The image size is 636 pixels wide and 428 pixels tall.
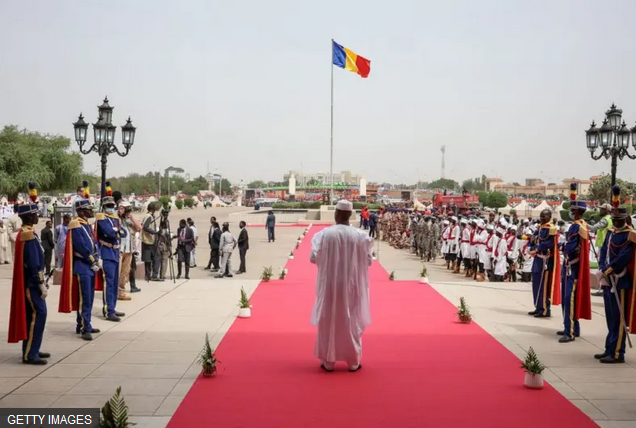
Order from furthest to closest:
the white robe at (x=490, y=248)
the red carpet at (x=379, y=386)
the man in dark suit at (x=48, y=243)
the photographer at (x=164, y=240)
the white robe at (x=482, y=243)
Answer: the man in dark suit at (x=48, y=243) < the white robe at (x=482, y=243) < the white robe at (x=490, y=248) < the photographer at (x=164, y=240) < the red carpet at (x=379, y=386)

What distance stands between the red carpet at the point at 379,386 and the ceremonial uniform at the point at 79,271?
209 centimetres

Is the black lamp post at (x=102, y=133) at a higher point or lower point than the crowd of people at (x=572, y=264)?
higher

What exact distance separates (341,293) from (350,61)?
124 ft

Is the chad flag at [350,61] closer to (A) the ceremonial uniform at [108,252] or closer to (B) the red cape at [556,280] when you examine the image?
(B) the red cape at [556,280]

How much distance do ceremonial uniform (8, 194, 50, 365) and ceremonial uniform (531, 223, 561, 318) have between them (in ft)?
24.7

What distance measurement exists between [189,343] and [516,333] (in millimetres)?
4790

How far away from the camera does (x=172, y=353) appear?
851 centimetres

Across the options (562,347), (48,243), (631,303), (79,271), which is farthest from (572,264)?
(48,243)

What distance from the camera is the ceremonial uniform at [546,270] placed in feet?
35.3

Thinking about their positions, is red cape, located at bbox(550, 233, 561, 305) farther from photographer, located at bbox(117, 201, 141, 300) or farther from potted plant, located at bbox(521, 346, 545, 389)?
photographer, located at bbox(117, 201, 141, 300)

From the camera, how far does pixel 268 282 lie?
15711 mm

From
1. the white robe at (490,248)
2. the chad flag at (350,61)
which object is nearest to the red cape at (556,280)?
the white robe at (490,248)

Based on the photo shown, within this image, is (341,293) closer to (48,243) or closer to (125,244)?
(125,244)

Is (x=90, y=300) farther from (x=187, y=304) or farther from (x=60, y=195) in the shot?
(x=60, y=195)
